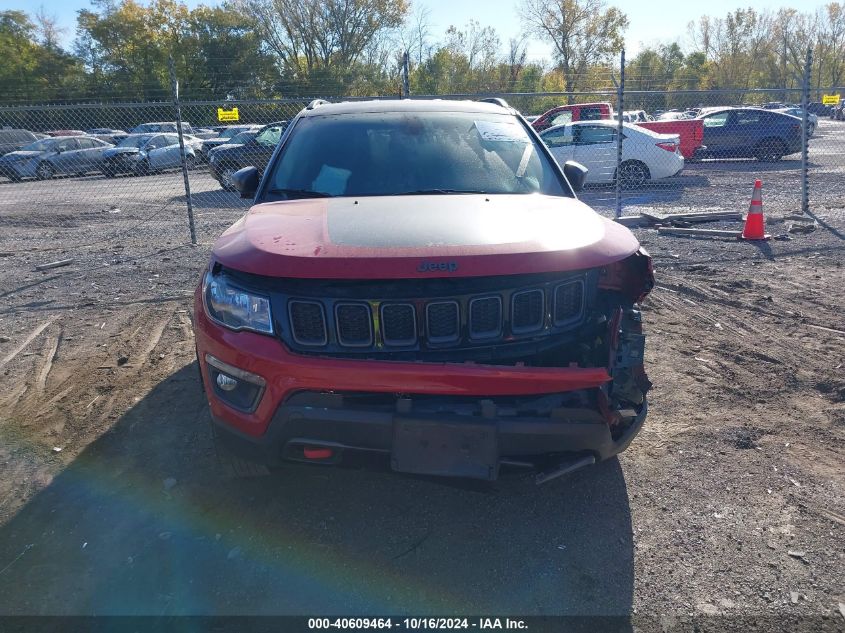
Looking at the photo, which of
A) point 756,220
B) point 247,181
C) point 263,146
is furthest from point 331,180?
point 263,146

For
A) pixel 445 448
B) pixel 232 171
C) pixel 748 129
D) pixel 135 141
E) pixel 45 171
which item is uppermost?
pixel 135 141

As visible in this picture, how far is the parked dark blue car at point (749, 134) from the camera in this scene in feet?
58.4

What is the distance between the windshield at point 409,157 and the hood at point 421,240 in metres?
0.36

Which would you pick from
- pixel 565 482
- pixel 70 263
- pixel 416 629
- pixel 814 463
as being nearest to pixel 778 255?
pixel 814 463

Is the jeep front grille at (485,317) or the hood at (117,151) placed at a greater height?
the hood at (117,151)

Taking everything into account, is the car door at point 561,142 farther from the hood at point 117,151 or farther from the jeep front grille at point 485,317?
the jeep front grille at point 485,317

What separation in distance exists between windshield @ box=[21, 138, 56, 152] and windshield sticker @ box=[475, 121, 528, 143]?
22181 millimetres

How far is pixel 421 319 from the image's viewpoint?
8.73 ft

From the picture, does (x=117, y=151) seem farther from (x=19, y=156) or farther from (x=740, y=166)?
(x=740, y=166)

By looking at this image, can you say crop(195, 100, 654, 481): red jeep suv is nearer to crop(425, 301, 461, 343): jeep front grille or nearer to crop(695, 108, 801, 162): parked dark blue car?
crop(425, 301, 461, 343): jeep front grille

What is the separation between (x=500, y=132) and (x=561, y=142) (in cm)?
1065

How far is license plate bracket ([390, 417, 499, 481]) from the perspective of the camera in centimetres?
249

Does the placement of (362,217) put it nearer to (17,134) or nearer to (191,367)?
(191,367)

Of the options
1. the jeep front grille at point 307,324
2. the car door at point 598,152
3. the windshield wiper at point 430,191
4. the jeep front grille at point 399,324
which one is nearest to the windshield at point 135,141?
the car door at point 598,152
